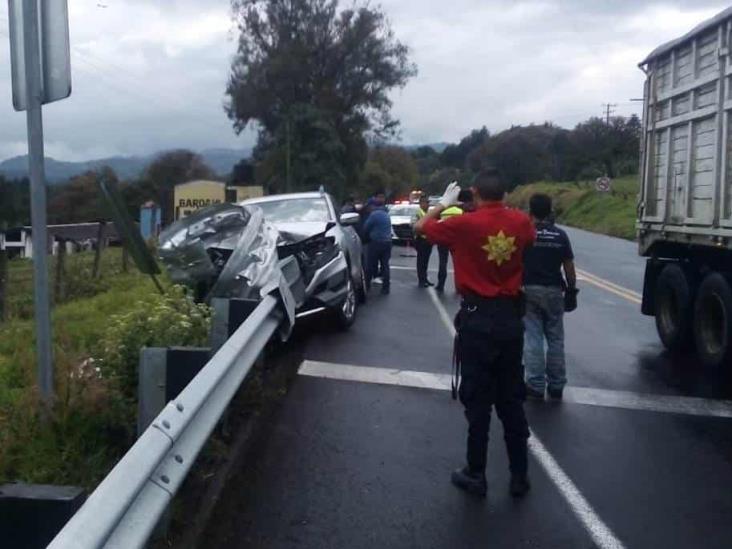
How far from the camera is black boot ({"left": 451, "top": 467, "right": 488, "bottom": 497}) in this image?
6371mm

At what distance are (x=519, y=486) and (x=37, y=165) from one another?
3.29 m

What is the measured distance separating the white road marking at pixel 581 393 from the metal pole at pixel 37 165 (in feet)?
15.0

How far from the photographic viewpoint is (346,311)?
12859mm

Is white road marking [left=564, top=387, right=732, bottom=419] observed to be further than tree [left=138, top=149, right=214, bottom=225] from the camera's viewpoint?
No

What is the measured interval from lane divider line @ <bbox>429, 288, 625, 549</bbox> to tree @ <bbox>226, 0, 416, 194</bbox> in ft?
151

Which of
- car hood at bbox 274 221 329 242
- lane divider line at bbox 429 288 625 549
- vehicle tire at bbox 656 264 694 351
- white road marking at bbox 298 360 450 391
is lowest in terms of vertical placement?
white road marking at bbox 298 360 450 391

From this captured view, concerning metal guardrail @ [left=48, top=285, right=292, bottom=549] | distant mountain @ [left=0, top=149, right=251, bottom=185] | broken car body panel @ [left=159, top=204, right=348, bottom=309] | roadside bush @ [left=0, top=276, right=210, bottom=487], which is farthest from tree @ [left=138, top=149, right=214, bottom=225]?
metal guardrail @ [left=48, top=285, right=292, bottom=549]

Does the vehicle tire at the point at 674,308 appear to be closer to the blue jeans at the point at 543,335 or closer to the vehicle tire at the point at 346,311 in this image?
the blue jeans at the point at 543,335

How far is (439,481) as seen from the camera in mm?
6652

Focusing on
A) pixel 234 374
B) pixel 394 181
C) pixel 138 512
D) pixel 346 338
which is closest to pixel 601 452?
pixel 234 374

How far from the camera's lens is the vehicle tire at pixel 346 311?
12625 millimetres

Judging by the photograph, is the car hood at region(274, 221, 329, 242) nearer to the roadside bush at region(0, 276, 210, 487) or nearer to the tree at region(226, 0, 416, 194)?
the roadside bush at region(0, 276, 210, 487)

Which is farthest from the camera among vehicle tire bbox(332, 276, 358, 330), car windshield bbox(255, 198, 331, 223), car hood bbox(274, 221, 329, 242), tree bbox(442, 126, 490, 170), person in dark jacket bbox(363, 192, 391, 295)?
tree bbox(442, 126, 490, 170)

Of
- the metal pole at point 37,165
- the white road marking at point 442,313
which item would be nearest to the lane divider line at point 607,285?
the white road marking at point 442,313
